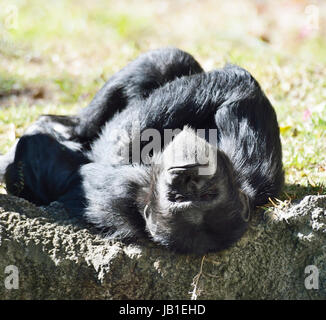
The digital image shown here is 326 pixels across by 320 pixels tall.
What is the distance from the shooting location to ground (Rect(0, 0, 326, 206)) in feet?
17.1

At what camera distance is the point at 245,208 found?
328cm

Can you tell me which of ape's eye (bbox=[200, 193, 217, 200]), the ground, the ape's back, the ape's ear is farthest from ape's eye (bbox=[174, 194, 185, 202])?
the ground

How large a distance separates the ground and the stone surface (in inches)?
11.1

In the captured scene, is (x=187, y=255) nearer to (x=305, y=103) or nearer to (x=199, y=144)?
(x=199, y=144)

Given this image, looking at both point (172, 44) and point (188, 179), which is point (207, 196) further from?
point (172, 44)

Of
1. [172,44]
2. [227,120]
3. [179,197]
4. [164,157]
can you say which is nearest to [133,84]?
[227,120]

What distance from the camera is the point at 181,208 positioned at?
307cm

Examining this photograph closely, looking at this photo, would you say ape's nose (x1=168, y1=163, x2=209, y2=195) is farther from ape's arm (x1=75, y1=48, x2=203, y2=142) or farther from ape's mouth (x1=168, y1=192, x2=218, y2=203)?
ape's arm (x1=75, y1=48, x2=203, y2=142)

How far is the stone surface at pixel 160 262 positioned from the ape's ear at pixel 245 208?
0.41ft

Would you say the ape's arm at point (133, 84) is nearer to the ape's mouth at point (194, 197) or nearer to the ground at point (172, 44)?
the ground at point (172, 44)

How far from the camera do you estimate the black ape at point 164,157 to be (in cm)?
311

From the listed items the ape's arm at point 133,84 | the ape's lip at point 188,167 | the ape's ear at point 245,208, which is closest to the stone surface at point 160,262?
the ape's ear at point 245,208
